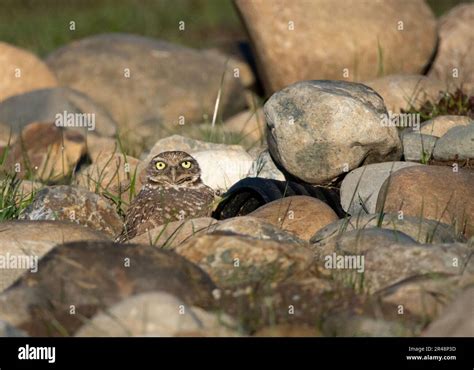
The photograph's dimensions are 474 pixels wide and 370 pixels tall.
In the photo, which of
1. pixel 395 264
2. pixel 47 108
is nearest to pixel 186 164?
pixel 395 264

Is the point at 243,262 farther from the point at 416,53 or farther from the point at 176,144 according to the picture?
the point at 416,53

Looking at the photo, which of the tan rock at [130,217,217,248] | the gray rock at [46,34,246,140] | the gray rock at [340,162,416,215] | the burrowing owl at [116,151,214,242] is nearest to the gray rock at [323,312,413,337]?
the tan rock at [130,217,217,248]

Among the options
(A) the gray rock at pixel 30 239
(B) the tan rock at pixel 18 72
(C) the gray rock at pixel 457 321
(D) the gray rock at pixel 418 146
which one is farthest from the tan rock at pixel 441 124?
(B) the tan rock at pixel 18 72

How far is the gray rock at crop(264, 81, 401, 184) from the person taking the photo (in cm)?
790

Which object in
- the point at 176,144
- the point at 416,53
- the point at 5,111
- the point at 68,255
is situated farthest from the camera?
the point at 416,53

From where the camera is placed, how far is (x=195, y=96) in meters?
13.9

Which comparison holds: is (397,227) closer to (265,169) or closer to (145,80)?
(265,169)

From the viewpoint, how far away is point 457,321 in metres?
4.98

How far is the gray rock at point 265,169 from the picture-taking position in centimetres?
864

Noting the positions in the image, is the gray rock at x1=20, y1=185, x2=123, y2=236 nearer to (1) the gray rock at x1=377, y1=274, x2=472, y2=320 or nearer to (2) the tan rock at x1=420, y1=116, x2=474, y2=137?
(2) the tan rock at x1=420, y1=116, x2=474, y2=137
